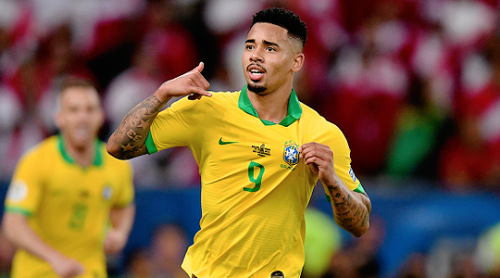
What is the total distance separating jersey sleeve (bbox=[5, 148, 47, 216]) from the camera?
6.29 m

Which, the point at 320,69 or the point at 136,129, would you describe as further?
the point at 320,69

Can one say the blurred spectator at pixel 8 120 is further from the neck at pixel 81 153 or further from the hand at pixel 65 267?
the hand at pixel 65 267

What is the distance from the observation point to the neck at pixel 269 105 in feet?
15.7

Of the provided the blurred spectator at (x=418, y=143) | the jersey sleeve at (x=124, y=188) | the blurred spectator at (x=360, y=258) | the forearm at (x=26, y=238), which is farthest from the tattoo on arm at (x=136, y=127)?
the blurred spectator at (x=418, y=143)

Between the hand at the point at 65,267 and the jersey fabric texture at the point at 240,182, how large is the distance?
159 cm

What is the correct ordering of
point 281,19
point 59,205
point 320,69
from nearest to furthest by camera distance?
point 281,19 → point 59,205 → point 320,69

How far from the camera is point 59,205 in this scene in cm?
645

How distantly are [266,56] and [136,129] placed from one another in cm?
89

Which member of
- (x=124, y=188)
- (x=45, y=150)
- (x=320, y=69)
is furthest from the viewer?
(x=320, y=69)

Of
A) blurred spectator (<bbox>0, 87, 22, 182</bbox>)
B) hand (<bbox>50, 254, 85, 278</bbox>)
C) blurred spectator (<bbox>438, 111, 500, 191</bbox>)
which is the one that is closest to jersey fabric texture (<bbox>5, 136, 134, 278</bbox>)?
hand (<bbox>50, 254, 85, 278</bbox>)

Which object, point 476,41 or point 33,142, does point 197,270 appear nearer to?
point 33,142

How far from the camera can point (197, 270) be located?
4676mm

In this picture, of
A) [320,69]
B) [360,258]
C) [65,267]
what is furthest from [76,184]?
[320,69]

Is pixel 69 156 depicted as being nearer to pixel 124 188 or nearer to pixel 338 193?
pixel 124 188
